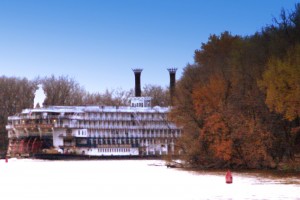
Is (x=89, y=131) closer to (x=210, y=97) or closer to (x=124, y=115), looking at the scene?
(x=124, y=115)

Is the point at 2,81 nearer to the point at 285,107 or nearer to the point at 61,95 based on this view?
the point at 61,95

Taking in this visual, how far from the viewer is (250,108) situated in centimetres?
6134

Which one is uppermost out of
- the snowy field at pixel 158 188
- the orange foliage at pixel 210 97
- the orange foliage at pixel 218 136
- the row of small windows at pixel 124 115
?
the row of small windows at pixel 124 115

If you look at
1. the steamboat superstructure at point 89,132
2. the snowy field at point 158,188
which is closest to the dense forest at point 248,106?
the snowy field at point 158,188

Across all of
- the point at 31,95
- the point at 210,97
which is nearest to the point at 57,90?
the point at 31,95

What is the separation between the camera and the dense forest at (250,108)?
182ft

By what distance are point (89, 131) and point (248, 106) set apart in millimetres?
58523

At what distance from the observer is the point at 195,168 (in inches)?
2571

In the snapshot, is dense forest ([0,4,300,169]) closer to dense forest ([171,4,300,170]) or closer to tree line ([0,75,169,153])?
dense forest ([171,4,300,170])

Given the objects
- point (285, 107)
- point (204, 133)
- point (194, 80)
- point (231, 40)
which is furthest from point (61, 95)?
point (285, 107)

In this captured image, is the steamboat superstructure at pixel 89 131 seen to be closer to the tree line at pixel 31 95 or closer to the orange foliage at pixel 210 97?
the tree line at pixel 31 95

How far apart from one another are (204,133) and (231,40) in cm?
2799

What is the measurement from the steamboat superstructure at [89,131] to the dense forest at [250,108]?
4628 centimetres

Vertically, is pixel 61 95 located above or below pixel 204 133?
above
